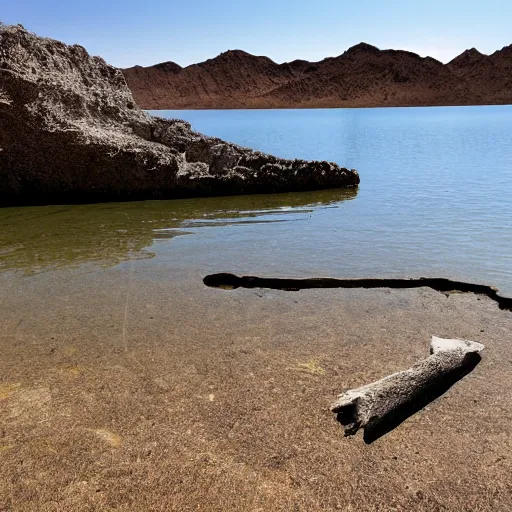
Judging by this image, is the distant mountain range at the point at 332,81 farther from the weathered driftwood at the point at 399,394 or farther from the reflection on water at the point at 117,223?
the weathered driftwood at the point at 399,394

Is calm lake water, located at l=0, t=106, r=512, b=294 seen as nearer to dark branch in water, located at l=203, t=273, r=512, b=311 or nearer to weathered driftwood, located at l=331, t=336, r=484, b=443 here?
dark branch in water, located at l=203, t=273, r=512, b=311

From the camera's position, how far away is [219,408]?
9.72 ft

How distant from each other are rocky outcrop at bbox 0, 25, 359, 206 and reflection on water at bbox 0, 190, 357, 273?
0.36 m

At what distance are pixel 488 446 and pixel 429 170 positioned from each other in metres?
10.9

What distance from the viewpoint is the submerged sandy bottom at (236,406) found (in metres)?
2.36

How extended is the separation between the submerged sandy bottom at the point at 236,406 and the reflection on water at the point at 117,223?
1.42m

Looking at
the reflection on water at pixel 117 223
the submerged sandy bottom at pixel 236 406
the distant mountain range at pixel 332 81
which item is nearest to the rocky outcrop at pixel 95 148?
the reflection on water at pixel 117 223

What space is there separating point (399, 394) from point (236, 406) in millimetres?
866

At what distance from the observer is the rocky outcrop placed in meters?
8.78

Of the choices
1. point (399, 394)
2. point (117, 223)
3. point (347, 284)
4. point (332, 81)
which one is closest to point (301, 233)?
point (347, 284)

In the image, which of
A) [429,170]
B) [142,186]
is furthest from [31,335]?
[429,170]

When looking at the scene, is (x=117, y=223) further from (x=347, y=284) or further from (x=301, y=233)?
(x=347, y=284)

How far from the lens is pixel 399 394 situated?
293 cm

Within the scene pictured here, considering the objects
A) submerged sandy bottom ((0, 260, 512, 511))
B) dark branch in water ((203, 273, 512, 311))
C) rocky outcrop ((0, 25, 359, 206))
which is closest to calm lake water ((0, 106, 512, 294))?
dark branch in water ((203, 273, 512, 311))
